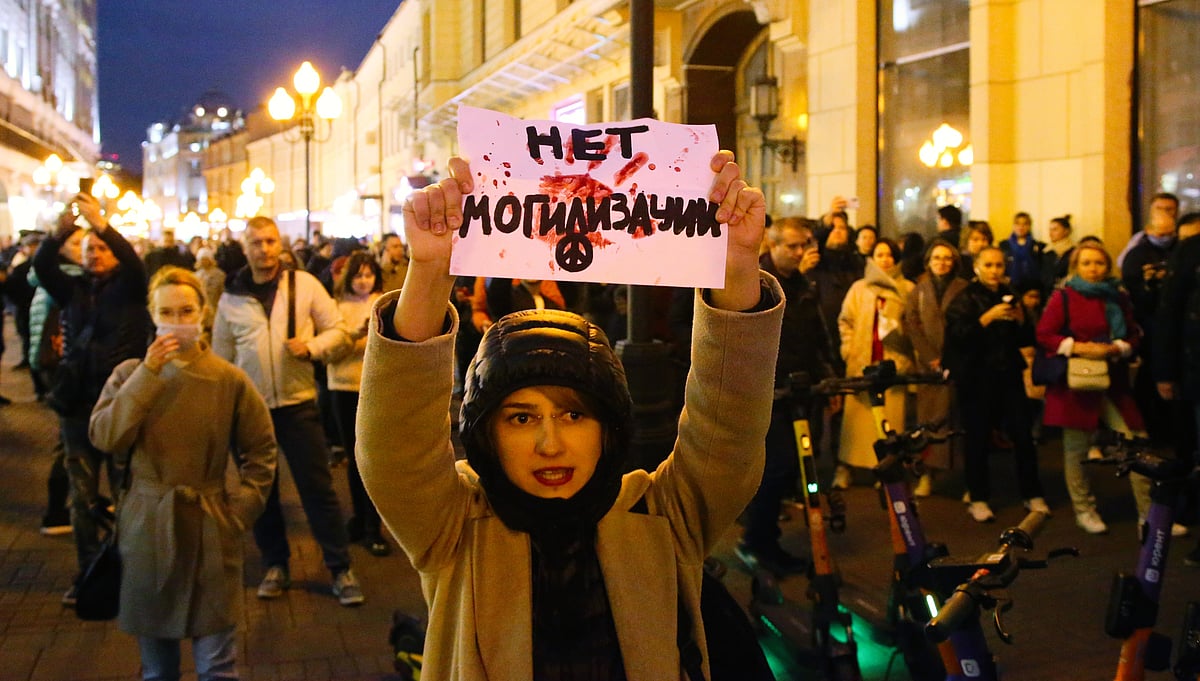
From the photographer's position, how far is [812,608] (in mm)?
5238

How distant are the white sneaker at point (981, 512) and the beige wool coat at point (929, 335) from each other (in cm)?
32

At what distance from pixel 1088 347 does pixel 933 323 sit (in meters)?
1.05

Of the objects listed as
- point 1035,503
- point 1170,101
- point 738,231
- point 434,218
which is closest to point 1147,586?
point 738,231

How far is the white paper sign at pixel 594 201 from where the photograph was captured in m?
2.15

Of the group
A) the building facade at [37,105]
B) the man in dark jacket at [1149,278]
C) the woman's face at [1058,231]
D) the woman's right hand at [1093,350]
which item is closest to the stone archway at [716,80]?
the woman's face at [1058,231]

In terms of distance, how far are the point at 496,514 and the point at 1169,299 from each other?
6392 millimetres

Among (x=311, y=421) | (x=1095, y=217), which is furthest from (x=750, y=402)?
(x=1095, y=217)

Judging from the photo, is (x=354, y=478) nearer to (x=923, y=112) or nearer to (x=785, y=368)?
(x=785, y=368)

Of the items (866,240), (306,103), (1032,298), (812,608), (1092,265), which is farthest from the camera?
(306,103)

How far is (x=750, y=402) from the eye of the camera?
2.17 m

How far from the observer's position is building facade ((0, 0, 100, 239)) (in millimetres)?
47062

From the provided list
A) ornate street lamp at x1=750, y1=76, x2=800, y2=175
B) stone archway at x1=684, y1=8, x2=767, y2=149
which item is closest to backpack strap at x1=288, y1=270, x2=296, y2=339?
ornate street lamp at x1=750, y1=76, x2=800, y2=175

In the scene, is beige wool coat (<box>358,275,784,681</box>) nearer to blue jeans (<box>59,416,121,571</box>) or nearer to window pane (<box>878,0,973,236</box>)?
blue jeans (<box>59,416,121,571</box>)

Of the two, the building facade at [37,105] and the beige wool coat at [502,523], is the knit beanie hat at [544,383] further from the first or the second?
the building facade at [37,105]
